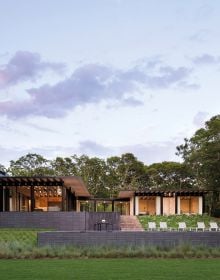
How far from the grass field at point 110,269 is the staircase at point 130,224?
18.8m

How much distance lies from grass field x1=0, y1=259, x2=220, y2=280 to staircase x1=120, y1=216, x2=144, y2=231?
18.8m

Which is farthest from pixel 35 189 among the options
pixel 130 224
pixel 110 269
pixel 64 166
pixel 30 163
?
pixel 30 163

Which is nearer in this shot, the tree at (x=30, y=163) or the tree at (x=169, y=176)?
the tree at (x=169, y=176)

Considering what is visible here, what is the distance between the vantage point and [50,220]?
93.9ft

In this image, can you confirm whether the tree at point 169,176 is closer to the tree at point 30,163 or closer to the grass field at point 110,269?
the tree at point 30,163

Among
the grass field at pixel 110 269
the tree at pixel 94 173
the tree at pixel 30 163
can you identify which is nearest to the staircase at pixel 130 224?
the grass field at pixel 110 269

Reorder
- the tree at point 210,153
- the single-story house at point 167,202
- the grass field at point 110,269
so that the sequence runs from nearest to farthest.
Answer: the grass field at point 110,269, the tree at point 210,153, the single-story house at point 167,202

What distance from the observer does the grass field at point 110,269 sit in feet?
35.7

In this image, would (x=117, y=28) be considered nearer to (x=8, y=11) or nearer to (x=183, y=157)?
(x=8, y=11)

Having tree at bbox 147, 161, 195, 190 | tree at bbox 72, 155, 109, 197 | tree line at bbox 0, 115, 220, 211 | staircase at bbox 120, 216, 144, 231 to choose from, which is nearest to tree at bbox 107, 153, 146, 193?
tree line at bbox 0, 115, 220, 211

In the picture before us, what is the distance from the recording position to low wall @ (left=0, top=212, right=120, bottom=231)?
92.5 feet

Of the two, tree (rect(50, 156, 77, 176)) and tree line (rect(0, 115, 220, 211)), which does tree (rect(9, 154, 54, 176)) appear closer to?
tree line (rect(0, 115, 220, 211))

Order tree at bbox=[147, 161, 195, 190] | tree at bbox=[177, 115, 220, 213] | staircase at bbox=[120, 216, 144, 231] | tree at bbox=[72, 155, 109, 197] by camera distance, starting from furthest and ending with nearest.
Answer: tree at bbox=[72, 155, 109, 197], tree at bbox=[147, 161, 195, 190], tree at bbox=[177, 115, 220, 213], staircase at bbox=[120, 216, 144, 231]

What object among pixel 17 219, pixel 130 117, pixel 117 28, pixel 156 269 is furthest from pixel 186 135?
pixel 156 269
